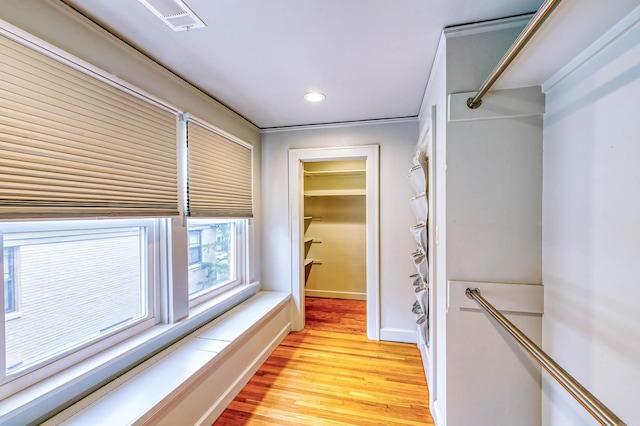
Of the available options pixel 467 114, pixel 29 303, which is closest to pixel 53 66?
pixel 29 303

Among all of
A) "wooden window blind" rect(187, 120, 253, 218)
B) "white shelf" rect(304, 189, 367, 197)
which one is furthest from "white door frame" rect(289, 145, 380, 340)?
"white shelf" rect(304, 189, 367, 197)

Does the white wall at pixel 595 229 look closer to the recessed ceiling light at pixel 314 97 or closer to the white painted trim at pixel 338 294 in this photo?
the recessed ceiling light at pixel 314 97

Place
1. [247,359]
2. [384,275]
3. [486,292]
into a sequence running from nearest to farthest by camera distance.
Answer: [486,292] < [247,359] < [384,275]

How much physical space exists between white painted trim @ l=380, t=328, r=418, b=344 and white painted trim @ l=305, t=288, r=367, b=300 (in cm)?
136

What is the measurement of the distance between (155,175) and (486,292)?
194cm

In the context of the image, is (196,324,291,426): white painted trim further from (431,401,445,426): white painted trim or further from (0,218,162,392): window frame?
(431,401,445,426): white painted trim

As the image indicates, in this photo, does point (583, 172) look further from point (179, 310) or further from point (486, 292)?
point (179, 310)

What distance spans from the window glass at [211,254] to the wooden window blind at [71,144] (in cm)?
53

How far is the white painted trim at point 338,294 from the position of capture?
413 centimetres

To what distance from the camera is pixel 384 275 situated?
2.73 meters

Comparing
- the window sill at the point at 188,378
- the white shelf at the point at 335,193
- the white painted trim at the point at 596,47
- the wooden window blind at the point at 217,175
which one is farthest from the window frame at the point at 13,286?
the white shelf at the point at 335,193

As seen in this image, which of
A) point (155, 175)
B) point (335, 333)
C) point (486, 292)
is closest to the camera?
point (486, 292)

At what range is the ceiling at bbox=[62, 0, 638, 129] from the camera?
1.18 m

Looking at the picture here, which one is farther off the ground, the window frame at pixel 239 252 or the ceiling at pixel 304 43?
the ceiling at pixel 304 43
